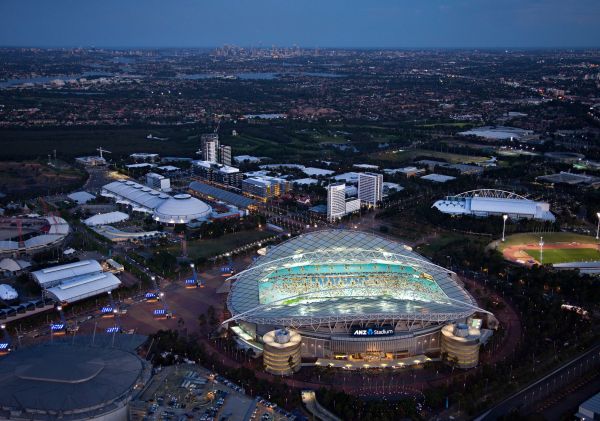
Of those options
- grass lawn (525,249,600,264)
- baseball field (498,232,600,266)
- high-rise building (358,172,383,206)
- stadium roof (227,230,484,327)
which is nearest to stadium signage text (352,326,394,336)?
stadium roof (227,230,484,327)

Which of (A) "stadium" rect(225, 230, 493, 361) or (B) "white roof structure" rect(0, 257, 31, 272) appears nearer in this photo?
(A) "stadium" rect(225, 230, 493, 361)

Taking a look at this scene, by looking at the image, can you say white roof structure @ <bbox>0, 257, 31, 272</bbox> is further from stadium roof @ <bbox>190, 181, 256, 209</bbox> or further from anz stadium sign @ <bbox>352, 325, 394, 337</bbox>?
anz stadium sign @ <bbox>352, 325, 394, 337</bbox>

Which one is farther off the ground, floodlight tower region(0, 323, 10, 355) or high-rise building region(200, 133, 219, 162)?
high-rise building region(200, 133, 219, 162)

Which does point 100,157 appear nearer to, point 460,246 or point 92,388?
point 460,246

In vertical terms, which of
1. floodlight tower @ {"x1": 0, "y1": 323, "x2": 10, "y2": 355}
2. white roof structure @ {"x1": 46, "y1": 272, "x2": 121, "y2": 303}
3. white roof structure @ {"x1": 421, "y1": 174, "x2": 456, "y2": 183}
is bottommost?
floodlight tower @ {"x1": 0, "y1": 323, "x2": 10, "y2": 355}

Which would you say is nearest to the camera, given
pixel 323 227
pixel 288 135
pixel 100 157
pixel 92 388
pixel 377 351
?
pixel 92 388

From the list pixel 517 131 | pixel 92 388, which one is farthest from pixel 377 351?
pixel 517 131

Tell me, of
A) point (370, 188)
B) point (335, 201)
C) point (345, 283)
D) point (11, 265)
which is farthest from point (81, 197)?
point (345, 283)

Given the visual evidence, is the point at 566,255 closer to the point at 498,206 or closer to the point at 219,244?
the point at 498,206
